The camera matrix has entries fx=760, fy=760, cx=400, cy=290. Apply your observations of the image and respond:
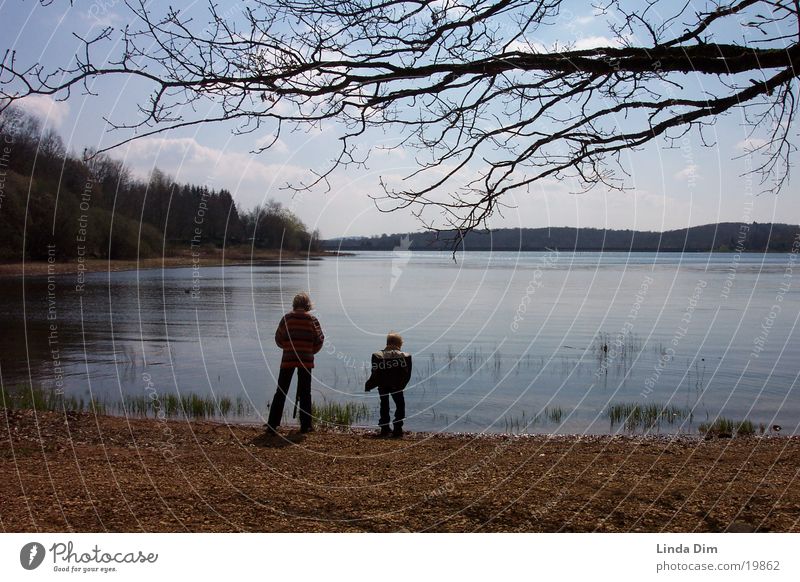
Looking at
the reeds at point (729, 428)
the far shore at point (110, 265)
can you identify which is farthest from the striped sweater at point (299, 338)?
the far shore at point (110, 265)

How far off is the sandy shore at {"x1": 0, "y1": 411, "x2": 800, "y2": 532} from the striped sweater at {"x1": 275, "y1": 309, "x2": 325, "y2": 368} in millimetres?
1305

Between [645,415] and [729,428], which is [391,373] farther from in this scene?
[729,428]

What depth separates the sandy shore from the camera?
20.9 feet

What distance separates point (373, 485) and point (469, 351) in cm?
1765

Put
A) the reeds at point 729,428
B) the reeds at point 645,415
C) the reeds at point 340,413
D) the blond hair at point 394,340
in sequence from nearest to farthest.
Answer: the blond hair at point 394,340, the reeds at point 729,428, the reeds at point 340,413, the reeds at point 645,415

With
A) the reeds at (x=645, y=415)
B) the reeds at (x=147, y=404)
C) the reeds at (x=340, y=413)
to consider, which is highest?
the reeds at (x=645, y=415)

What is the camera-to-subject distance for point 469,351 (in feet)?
83.1

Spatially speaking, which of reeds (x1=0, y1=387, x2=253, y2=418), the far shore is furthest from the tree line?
reeds (x1=0, y1=387, x2=253, y2=418)

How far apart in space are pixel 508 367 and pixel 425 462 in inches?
528

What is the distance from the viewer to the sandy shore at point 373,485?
20.9ft

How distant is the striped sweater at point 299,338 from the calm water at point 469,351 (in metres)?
2.93

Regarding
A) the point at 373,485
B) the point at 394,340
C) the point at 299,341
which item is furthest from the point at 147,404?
the point at 373,485

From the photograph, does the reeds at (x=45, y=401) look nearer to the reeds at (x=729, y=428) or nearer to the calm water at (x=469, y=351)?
the calm water at (x=469, y=351)

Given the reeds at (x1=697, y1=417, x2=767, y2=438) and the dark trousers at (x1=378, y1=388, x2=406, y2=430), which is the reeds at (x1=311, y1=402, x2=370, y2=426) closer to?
the dark trousers at (x1=378, y1=388, x2=406, y2=430)
